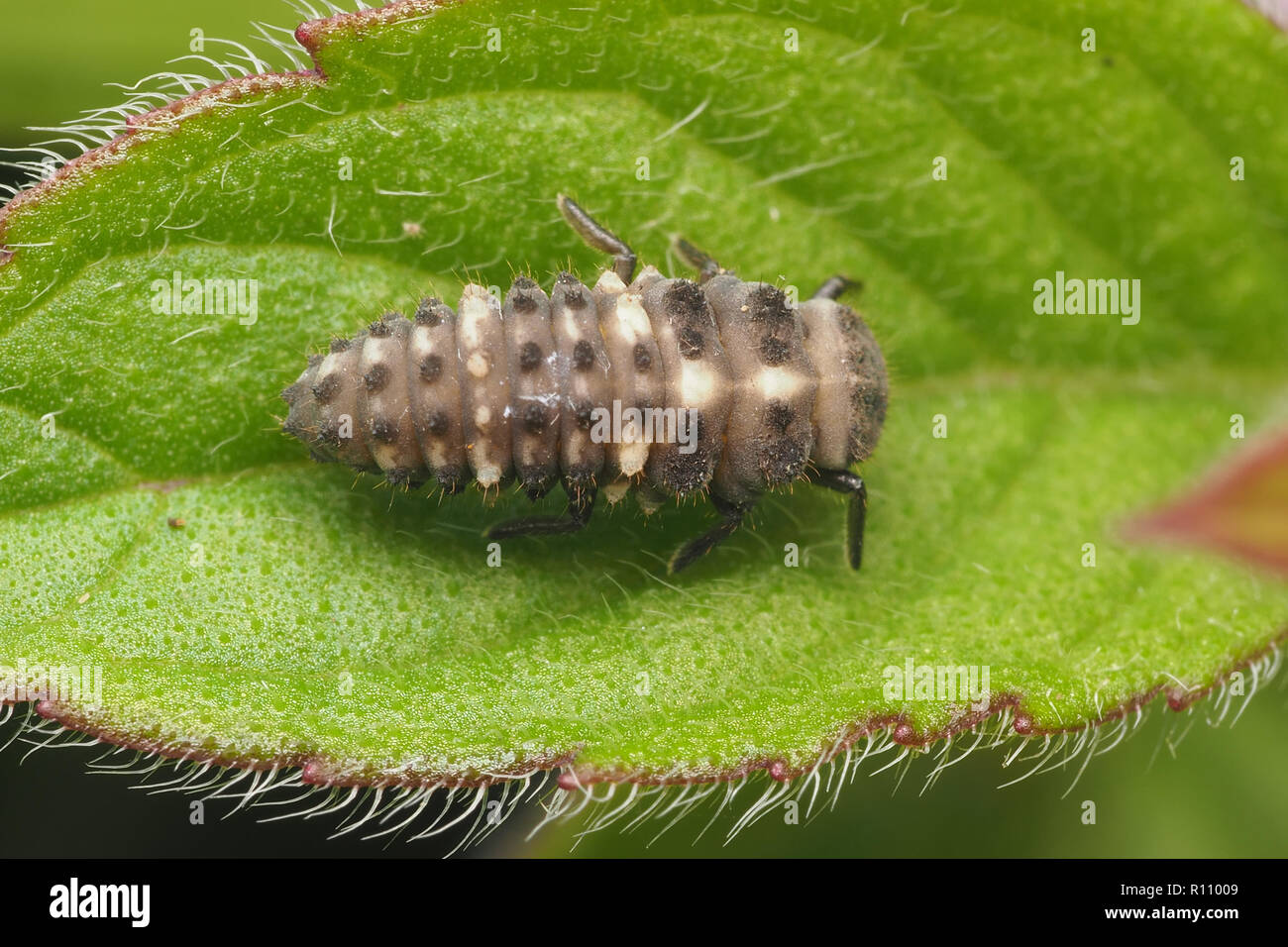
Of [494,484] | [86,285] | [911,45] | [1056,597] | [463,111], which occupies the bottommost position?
[1056,597]

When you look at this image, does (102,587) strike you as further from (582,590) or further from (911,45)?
(911,45)

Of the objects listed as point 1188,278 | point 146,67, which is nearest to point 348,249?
point 146,67

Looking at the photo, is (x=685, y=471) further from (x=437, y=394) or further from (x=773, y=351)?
(x=437, y=394)

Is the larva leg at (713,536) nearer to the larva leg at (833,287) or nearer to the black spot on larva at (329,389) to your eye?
the larva leg at (833,287)

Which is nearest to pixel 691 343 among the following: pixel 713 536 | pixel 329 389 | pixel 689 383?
pixel 689 383

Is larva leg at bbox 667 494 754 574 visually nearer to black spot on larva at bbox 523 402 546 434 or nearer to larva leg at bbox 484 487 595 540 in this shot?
larva leg at bbox 484 487 595 540
